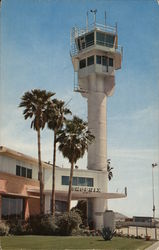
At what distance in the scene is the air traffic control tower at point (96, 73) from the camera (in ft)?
179

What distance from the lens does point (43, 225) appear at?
3650 centimetres

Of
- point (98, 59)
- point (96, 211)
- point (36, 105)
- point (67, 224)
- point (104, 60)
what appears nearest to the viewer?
point (67, 224)

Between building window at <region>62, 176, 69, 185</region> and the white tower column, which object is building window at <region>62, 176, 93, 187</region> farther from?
the white tower column

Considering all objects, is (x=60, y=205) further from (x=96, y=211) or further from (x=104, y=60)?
(x=104, y=60)

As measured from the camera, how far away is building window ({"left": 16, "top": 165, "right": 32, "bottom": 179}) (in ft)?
135

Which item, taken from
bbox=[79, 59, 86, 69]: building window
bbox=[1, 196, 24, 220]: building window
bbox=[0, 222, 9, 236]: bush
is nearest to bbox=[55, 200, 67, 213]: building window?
bbox=[1, 196, 24, 220]: building window

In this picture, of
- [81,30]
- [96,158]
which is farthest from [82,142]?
[81,30]

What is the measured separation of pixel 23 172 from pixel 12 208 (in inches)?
189

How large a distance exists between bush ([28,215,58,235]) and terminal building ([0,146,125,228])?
2.71m

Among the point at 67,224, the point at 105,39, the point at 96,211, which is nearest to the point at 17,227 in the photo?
the point at 67,224

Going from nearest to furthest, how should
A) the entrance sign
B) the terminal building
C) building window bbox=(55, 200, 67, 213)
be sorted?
the terminal building
the entrance sign
building window bbox=(55, 200, 67, 213)

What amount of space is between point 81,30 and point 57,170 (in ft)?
72.2

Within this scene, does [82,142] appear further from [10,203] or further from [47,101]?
[10,203]

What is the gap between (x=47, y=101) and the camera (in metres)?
42.4
